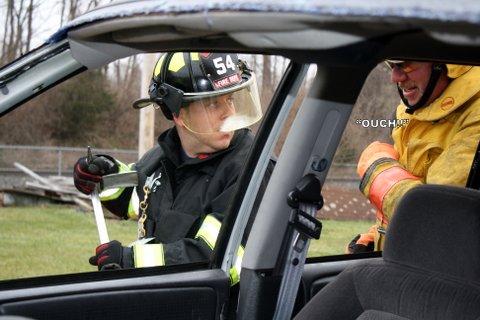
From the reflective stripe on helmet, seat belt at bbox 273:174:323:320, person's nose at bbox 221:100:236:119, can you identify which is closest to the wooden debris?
the reflective stripe on helmet

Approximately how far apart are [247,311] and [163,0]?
1.42m

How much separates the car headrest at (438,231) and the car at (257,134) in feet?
0.66

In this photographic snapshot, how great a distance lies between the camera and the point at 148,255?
259 centimetres

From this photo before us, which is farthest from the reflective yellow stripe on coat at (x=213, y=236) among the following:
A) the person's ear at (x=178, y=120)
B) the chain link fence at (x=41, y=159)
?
the chain link fence at (x=41, y=159)

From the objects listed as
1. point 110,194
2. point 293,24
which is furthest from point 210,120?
point 293,24

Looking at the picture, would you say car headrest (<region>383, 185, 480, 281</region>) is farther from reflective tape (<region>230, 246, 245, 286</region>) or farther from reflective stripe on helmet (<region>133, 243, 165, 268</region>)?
reflective stripe on helmet (<region>133, 243, 165, 268</region>)

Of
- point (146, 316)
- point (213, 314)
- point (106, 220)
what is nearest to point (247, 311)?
point (213, 314)

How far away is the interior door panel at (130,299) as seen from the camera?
2150 millimetres

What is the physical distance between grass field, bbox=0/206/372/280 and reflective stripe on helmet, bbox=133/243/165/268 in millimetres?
157

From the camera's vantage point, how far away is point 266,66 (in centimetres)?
260

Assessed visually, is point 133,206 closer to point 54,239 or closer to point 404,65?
point 54,239

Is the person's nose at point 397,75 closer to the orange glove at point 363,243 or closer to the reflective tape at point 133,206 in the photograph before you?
the orange glove at point 363,243

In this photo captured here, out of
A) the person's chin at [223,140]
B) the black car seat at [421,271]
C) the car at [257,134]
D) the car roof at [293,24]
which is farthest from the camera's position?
the person's chin at [223,140]

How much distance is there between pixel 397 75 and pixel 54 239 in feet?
4.15
